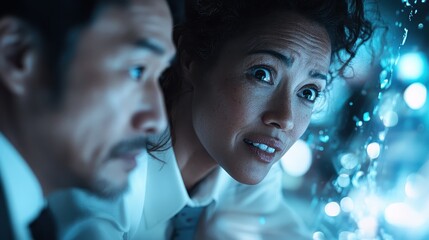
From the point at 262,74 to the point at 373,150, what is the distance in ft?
1.07

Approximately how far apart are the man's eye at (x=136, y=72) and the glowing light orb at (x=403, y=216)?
62cm

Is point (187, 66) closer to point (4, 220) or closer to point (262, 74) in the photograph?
point (262, 74)

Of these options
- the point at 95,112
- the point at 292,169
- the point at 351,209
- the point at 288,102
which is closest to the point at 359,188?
the point at 351,209

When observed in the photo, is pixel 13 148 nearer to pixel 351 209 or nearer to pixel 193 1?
pixel 193 1

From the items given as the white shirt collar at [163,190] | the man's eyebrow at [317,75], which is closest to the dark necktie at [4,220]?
the white shirt collar at [163,190]

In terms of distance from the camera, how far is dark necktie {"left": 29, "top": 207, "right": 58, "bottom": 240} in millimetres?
486

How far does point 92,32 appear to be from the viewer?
44 cm

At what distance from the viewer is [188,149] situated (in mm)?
838

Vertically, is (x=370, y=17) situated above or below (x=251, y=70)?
above

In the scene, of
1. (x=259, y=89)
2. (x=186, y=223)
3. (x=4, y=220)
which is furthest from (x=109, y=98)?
(x=186, y=223)

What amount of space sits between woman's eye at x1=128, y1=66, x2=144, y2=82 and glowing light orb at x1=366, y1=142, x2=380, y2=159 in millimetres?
573

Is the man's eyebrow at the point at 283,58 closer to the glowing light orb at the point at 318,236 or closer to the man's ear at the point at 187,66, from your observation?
the man's ear at the point at 187,66

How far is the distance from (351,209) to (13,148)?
2.45 ft

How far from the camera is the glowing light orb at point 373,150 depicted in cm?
88
